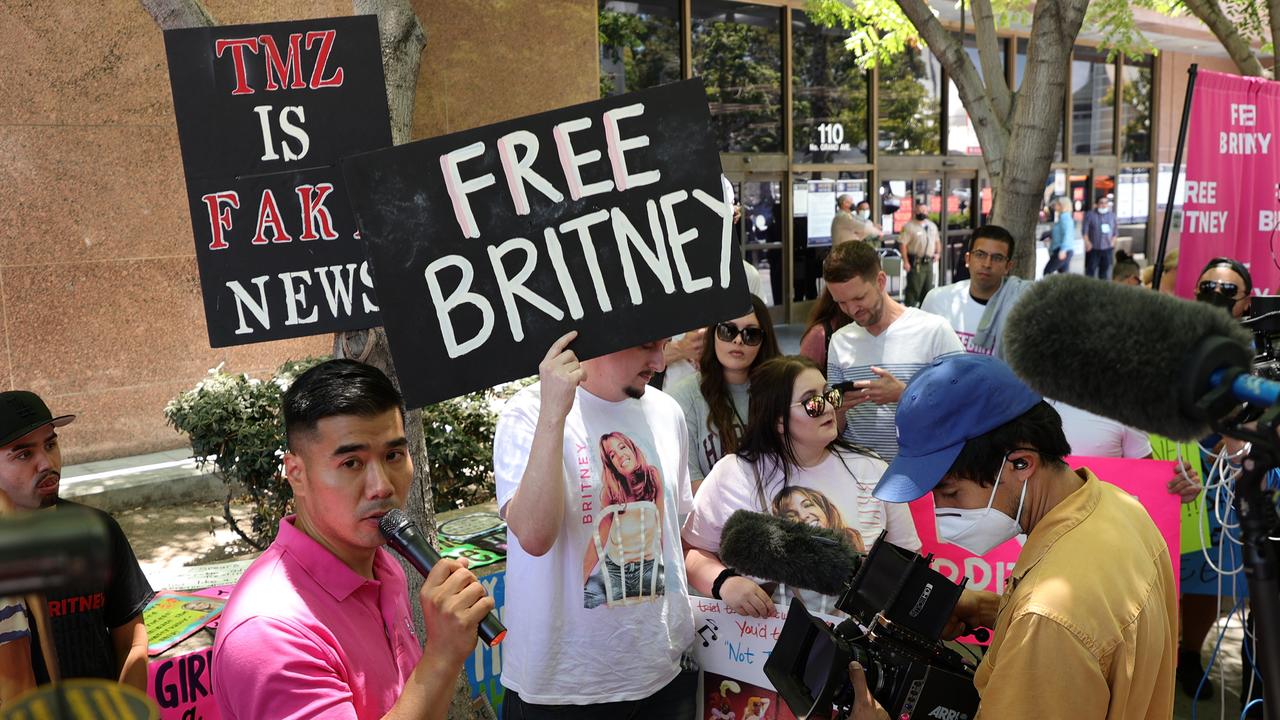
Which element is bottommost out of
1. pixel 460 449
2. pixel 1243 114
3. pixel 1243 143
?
pixel 460 449

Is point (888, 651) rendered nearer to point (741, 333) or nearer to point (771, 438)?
point (771, 438)

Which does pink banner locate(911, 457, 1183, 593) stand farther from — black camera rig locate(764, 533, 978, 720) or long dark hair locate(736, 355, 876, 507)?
black camera rig locate(764, 533, 978, 720)

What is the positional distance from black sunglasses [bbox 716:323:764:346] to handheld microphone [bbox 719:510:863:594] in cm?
139

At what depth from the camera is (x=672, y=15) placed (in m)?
15.1

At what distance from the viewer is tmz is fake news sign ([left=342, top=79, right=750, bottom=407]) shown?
2461 mm

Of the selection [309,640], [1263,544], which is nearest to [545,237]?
[309,640]

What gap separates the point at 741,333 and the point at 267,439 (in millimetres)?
3345

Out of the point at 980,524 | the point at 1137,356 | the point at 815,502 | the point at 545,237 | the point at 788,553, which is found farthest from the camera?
the point at 815,502

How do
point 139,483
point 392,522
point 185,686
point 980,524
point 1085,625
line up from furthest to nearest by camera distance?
1. point 139,483
2. point 185,686
3. point 980,524
4. point 392,522
5. point 1085,625

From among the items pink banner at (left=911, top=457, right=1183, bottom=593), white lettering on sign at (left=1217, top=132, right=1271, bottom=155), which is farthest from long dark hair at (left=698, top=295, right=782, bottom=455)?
white lettering on sign at (left=1217, top=132, right=1271, bottom=155)

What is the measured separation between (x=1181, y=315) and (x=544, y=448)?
5.21ft

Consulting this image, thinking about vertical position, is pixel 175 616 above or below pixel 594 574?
below

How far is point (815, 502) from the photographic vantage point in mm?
3512

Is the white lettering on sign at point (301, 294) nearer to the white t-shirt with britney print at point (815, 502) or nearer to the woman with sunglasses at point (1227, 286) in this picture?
the white t-shirt with britney print at point (815, 502)
